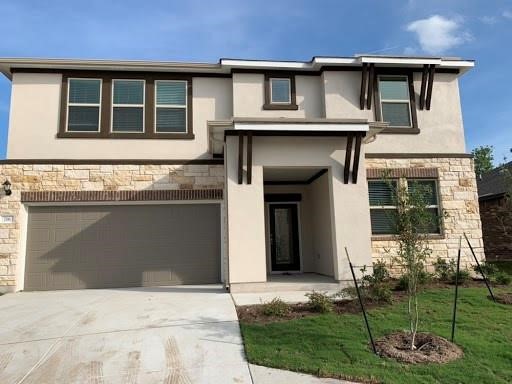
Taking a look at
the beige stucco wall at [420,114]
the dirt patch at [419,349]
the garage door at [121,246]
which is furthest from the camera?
the beige stucco wall at [420,114]

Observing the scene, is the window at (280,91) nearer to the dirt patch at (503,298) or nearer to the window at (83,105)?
the window at (83,105)

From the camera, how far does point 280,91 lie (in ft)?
40.0

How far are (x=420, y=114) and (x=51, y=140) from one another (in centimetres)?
1075

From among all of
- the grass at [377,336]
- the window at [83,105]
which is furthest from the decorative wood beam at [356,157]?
the window at [83,105]

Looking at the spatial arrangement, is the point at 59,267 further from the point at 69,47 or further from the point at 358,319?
the point at 358,319

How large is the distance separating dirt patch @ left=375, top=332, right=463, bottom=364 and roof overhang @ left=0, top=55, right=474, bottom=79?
27.4ft

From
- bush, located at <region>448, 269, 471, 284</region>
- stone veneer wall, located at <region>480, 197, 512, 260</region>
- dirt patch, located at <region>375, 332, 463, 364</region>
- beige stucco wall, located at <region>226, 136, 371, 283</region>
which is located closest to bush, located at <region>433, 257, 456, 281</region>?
bush, located at <region>448, 269, 471, 284</region>

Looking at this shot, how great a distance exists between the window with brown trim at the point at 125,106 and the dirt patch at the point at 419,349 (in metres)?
8.03

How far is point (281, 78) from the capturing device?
12195 mm

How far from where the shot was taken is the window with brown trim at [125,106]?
37.7 ft

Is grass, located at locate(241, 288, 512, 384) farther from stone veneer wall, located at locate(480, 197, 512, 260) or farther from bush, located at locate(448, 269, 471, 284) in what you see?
stone veneer wall, located at locate(480, 197, 512, 260)

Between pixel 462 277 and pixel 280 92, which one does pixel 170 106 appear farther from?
pixel 462 277

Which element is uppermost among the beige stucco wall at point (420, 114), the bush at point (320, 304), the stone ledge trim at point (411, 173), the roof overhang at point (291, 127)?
Result: the beige stucco wall at point (420, 114)

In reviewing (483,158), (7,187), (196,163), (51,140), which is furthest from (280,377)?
(483,158)
